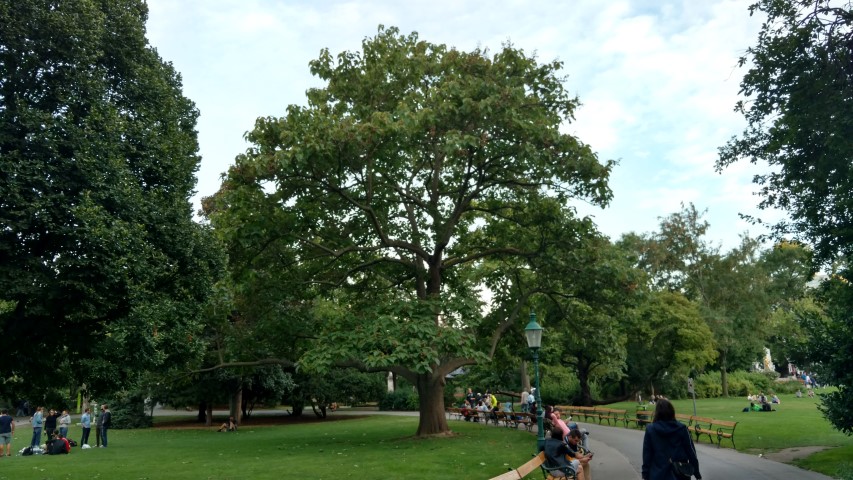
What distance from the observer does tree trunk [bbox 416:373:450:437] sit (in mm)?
22609

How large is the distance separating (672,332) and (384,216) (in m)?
27.8

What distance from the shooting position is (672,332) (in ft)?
142

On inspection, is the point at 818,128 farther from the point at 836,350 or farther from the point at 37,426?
the point at 37,426

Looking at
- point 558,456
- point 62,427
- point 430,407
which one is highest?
point 430,407

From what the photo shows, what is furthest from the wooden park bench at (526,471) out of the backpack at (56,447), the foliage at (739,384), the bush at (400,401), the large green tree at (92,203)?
the foliage at (739,384)

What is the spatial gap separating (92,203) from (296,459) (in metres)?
9.51

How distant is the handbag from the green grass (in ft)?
23.6

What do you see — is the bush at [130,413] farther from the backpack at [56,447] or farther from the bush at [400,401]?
the bush at [400,401]

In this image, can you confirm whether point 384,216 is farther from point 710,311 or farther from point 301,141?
point 710,311

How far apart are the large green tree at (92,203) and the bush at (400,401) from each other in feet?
118

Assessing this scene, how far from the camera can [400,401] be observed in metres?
50.8

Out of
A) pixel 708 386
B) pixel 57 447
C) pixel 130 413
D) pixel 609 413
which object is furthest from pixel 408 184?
pixel 708 386

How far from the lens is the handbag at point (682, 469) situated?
286 inches

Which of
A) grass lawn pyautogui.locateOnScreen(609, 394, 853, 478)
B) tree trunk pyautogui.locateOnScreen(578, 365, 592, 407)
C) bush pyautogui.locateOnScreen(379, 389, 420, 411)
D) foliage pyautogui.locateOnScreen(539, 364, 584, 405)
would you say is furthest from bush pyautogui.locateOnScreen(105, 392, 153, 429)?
grass lawn pyautogui.locateOnScreen(609, 394, 853, 478)
